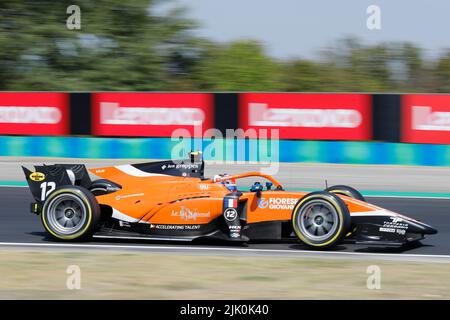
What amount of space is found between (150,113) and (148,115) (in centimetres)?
5

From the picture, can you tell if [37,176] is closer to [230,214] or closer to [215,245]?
[215,245]

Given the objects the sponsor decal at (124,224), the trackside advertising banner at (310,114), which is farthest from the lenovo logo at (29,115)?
the sponsor decal at (124,224)

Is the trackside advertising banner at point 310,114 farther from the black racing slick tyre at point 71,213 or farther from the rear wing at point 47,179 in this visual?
the black racing slick tyre at point 71,213

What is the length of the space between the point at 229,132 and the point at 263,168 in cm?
89

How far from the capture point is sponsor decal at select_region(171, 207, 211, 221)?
8273 millimetres

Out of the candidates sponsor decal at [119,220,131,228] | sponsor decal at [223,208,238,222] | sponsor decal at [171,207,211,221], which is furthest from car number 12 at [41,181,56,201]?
sponsor decal at [223,208,238,222]

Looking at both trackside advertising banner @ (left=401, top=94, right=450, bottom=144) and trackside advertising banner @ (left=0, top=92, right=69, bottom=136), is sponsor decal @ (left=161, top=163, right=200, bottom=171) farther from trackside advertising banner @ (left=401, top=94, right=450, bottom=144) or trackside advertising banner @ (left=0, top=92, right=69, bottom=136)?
trackside advertising banner @ (left=0, top=92, right=69, bottom=136)

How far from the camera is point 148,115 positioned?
48.9 feet

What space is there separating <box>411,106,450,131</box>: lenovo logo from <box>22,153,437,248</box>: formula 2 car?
17.3 ft

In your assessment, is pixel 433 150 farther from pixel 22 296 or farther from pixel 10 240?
pixel 22 296

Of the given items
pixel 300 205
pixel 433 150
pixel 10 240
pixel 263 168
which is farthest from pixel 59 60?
pixel 300 205

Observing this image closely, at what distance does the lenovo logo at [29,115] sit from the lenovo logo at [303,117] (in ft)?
12.2

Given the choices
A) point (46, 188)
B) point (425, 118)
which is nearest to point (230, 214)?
point (46, 188)

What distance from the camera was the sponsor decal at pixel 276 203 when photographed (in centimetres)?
813
